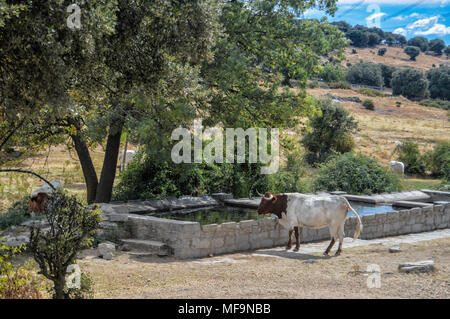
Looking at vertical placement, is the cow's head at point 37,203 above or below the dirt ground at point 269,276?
above

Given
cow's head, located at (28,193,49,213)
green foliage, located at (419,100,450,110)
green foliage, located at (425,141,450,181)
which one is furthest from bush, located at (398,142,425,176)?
green foliage, located at (419,100,450,110)

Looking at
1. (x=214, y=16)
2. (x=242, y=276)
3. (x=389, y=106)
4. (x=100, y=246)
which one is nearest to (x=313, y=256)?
(x=242, y=276)

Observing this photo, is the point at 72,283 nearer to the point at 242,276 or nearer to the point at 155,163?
the point at 242,276

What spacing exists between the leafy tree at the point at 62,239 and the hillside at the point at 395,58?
341 feet

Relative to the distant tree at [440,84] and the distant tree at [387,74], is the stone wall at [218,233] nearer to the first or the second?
the distant tree at [440,84]

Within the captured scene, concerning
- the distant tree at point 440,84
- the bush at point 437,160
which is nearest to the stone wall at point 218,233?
the bush at point 437,160

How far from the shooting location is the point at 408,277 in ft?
27.8

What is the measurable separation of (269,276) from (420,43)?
143m

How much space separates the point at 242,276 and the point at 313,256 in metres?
2.97

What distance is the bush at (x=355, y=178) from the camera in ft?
66.0

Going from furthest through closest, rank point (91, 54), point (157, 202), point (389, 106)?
1. point (389, 106)
2. point (157, 202)
3. point (91, 54)

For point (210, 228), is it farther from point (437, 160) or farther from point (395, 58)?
point (395, 58)

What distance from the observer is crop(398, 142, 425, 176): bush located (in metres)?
33.0

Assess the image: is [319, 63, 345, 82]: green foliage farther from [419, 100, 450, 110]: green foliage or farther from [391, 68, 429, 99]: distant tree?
[391, 68, 429, 99]: distant tree
